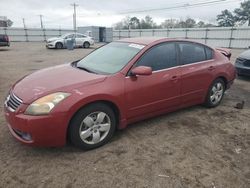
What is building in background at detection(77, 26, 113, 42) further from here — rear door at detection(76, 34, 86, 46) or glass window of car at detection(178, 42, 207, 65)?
glass window of car at detection(178, 42, 207, 65)

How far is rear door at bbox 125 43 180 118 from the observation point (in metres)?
3.65

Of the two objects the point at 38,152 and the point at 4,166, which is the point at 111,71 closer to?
the point at 38,152

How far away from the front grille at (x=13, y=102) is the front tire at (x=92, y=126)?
70 centimetres

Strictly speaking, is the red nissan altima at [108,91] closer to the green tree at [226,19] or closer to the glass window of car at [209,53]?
the glass window of car at [209,53]

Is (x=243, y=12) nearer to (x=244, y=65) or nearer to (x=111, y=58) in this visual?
(x=244, y=65)

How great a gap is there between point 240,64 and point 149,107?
548 centimetres

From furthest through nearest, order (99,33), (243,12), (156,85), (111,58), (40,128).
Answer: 1. (243,12)
2. (99,33)
3. (111,58)
4. (156,85)
5. (40,128)

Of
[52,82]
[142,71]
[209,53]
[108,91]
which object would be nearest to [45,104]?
[52,82]

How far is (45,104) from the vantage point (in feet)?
9.71

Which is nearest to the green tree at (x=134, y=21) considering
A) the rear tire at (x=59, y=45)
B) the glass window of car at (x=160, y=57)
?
the rear tire at (x=59, y=45)

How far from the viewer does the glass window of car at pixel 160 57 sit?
387 cm

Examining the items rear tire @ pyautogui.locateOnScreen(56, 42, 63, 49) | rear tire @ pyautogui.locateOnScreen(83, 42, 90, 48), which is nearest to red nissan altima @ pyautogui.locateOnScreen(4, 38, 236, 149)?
rear tire @ pyautogui.locateOnScreen(56, 42, 63, 49)

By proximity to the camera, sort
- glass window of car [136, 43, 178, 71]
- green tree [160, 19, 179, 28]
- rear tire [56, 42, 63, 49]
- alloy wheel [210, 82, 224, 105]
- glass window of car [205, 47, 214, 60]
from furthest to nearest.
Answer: green tree [160, 19, 179, 28]
rear tire [56, 42, 63, 49]
alloy wheel [210, 82, 224, 105]
glass window of car [205, 47, 214, 60]
glass window of car [136, 43, 178, 71]

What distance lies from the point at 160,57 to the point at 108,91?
1.25 m
